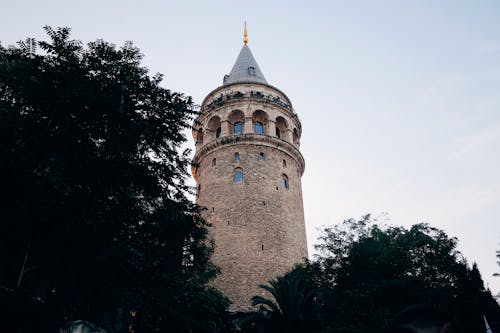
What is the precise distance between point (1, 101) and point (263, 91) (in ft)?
68.7

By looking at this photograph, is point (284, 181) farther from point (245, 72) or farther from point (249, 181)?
point (245, 72)

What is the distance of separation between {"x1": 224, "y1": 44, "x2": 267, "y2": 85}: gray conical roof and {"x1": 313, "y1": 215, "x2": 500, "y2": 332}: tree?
46.8 ft

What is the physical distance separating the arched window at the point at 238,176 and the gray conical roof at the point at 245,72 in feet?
26.2

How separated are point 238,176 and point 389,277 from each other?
11.1 m

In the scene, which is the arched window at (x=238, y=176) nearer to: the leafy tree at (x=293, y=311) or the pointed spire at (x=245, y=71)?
the pointed spire at (x=245, y=71)

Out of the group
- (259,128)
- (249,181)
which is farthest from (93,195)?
(259,128)

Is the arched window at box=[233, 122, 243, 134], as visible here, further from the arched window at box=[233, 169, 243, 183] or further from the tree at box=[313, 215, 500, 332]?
the tree at box=[313, 215, 500, 332]

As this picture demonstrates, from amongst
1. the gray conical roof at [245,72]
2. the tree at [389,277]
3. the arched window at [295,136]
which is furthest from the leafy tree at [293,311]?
the gray conical roof at [245,72]

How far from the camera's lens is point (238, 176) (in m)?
25.2

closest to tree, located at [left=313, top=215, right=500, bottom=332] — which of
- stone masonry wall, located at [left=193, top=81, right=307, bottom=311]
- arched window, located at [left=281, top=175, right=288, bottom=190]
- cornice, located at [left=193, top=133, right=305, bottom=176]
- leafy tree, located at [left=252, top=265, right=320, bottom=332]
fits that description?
leafy tree, located at [left=252, top=265, right=320, bottom=332]

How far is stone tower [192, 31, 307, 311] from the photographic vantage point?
2184cm

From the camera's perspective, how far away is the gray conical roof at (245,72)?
3070cm

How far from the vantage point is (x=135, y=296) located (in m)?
10.2

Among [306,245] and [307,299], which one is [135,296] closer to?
[307,299]
